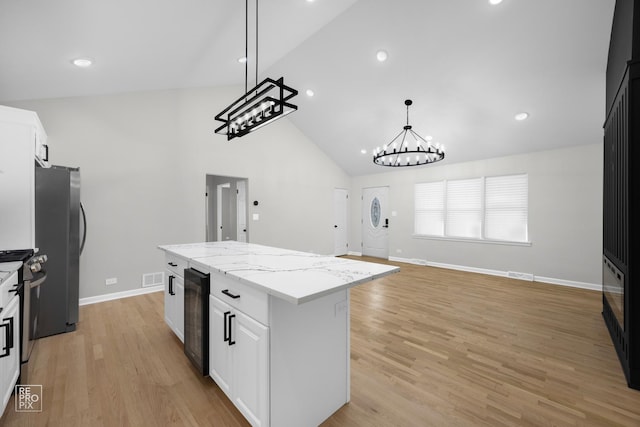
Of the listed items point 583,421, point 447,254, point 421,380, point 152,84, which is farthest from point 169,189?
point 447,254

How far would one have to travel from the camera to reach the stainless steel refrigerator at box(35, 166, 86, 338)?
9.05 ft

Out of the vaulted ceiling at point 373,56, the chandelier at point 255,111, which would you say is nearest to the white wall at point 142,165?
the vaulted ceiling at point 373,56

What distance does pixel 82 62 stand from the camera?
101 inches

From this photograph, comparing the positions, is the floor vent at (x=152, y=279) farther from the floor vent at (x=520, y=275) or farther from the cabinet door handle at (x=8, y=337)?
the floor vent at (x=520, y=275)

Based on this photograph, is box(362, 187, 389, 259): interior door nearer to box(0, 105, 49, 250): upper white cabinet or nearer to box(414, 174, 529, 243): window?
box(414, 174, 529, 243): window

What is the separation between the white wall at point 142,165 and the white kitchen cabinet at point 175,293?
1894 millimetres

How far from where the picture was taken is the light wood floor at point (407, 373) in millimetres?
1739

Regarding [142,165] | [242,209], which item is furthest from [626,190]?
[242,209]

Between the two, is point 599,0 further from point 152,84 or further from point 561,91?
point 152,84

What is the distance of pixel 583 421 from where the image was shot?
5.60 ft

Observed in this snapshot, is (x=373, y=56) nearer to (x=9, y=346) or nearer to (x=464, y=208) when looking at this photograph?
(x=464, y=208)

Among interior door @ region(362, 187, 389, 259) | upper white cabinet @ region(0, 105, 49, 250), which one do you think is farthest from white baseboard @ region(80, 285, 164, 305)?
interior door @ region(362, 187, 389, 259)

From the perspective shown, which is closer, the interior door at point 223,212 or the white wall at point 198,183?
the white wall at point 198,183

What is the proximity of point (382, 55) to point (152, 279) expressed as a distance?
4815 millimetres
